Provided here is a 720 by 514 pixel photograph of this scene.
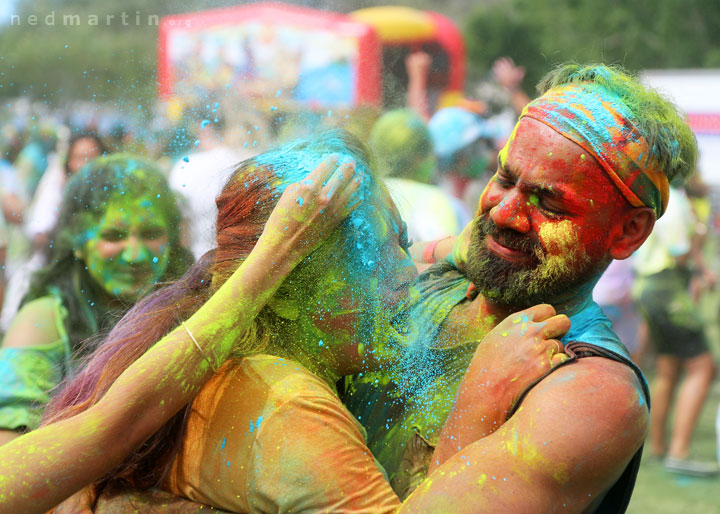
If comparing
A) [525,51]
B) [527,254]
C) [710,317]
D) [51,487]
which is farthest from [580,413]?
[525,51]

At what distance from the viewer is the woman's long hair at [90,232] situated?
2920 millimetres

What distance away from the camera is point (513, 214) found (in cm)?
191

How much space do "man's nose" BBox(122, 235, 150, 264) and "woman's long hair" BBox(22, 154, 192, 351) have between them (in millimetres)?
91

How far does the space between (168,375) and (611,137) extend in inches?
43.9

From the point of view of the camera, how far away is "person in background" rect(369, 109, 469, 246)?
2311 millimetres

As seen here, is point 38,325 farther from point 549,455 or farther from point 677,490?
point 677,490

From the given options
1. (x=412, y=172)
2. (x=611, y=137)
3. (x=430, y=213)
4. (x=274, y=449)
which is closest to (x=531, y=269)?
(x=611, y=137)

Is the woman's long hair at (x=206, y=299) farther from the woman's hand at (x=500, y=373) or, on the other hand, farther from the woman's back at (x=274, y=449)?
the woman's hand at (x=500, y=373)

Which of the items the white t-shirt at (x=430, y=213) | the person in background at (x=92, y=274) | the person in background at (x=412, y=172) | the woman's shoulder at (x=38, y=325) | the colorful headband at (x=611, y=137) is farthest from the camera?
the white t-shirt at (x=430, y=213)

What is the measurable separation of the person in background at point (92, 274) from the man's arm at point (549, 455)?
1.37 meters

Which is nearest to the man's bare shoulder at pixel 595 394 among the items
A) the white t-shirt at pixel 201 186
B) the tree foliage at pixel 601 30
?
the white t-shirt at pixel 201 186

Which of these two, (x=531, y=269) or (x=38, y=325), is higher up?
(x=531, y=269)

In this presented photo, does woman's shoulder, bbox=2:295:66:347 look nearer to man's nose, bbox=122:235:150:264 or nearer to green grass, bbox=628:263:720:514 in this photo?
man's nose, bbox=122:235:150:264

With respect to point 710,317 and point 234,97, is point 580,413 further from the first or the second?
point 710,317
